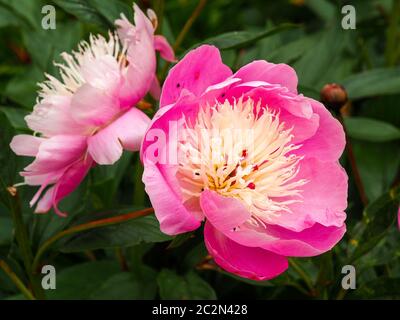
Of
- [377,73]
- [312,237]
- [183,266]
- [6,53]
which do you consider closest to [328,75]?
[377,73]

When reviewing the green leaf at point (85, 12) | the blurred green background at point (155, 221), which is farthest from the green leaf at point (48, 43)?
the green leaf at point (85, 12)

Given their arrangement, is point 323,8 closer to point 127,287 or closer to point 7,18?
point 7,18

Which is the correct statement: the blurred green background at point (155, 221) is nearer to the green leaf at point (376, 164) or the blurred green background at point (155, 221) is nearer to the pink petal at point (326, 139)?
the green leaf at point (376, 164)

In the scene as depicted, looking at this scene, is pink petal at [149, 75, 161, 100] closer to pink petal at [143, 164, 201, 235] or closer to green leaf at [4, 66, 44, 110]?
pink petal at [143, 164, 201, 235]

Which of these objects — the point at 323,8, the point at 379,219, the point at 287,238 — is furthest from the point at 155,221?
the point at 323,8

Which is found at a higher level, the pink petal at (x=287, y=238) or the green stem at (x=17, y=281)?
the pink petal at (x=287, y=238)

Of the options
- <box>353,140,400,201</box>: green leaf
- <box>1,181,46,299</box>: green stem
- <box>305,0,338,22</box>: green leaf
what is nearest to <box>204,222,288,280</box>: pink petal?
<box>1,181,46,299</box>: green stem
